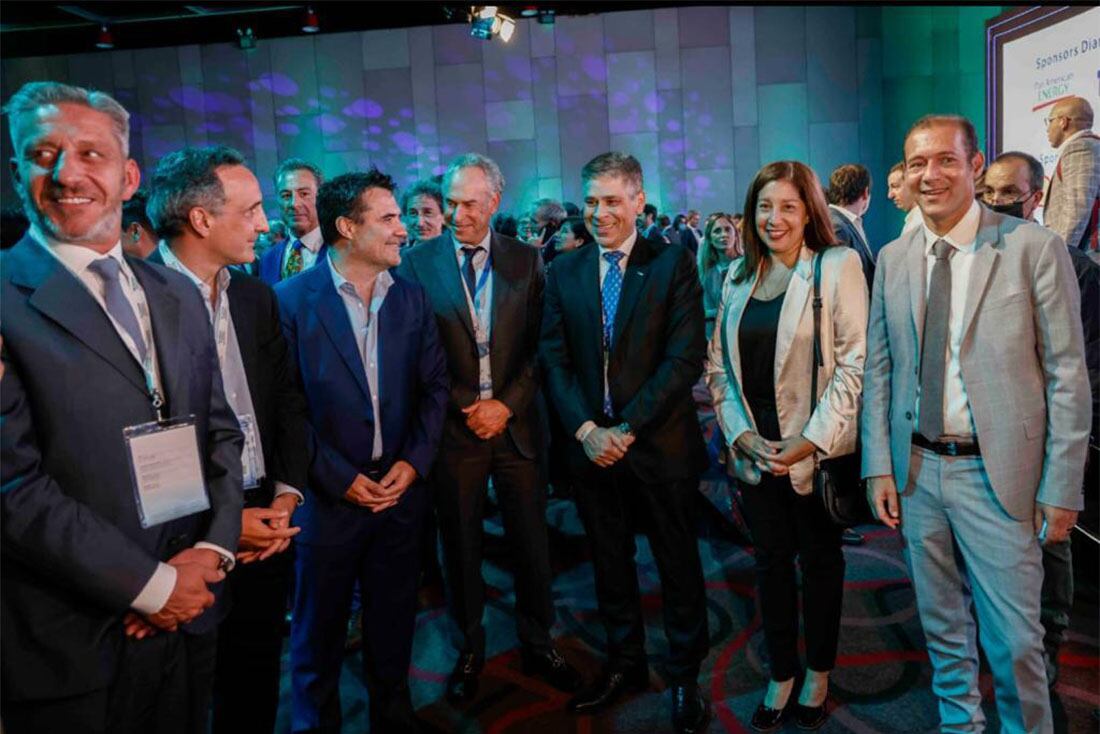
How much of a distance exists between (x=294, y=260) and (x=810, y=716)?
2.96m

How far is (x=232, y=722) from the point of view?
6.97 ft

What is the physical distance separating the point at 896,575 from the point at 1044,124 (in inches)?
200

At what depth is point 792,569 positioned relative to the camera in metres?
2.38

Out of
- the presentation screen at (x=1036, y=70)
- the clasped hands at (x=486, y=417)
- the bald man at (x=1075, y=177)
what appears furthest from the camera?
the presentation screen at (x=1036, y=70)

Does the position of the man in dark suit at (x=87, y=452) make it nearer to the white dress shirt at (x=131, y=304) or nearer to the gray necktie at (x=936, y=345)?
the white dress shirt at (x=131, y=304)

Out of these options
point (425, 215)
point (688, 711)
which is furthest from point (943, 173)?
point (425, 215)

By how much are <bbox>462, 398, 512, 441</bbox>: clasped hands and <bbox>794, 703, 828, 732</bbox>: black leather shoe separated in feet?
4.31

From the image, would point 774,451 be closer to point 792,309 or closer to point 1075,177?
point 792,309

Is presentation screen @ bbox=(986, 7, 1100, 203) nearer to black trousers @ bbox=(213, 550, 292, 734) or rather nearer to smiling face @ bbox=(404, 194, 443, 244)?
smiling face @ bbox=(404, 194, 443, 244)

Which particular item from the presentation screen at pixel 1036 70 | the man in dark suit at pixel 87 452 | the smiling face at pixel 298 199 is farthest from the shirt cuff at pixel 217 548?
the presentation screen at pixel 1036 70

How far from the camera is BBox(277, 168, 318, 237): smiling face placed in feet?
12.1

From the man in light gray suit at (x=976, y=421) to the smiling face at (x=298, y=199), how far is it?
2.71m

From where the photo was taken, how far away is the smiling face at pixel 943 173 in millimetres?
1914

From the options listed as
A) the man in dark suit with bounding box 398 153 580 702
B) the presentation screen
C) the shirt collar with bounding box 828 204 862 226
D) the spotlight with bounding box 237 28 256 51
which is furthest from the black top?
the spotlight with bounding box 237 28 256 51
